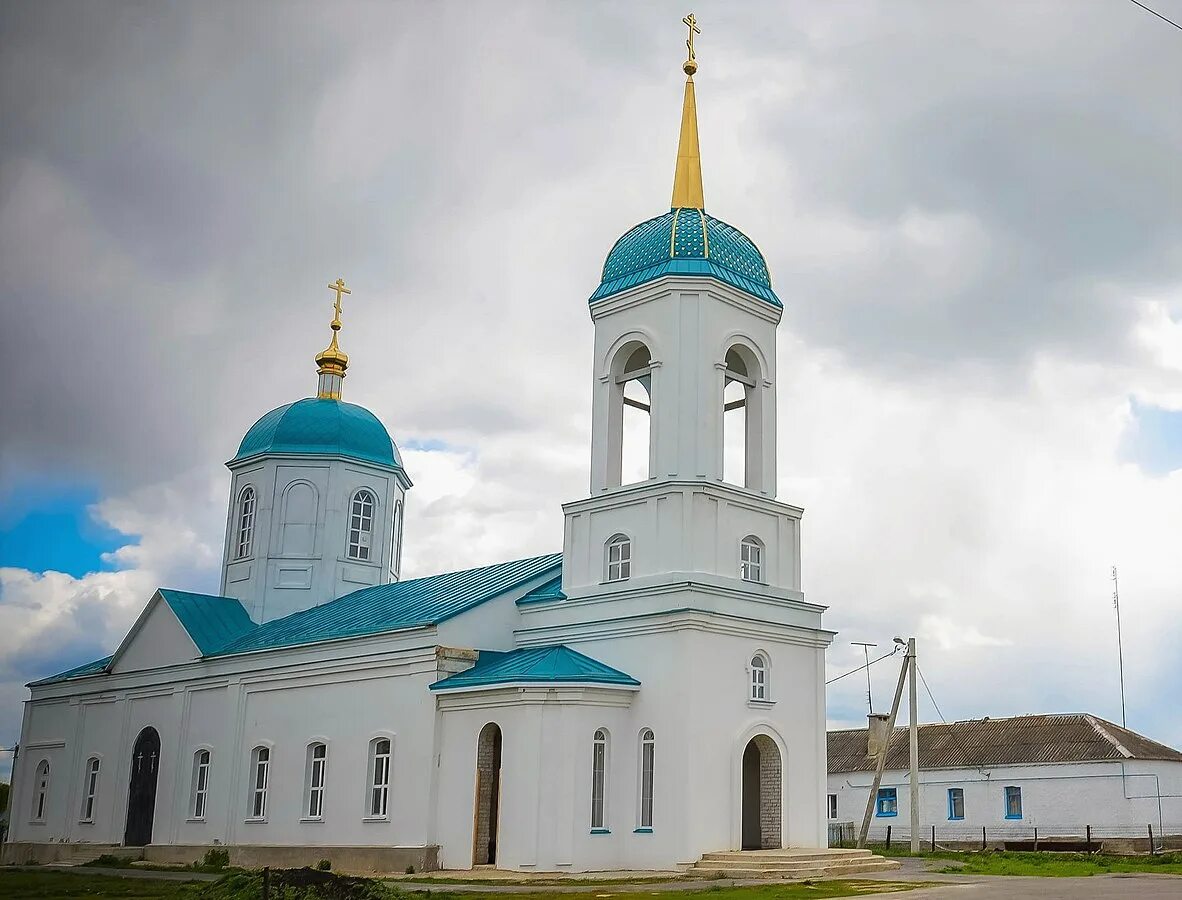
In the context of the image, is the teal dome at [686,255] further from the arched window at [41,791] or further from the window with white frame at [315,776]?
the arched window at [41,791]

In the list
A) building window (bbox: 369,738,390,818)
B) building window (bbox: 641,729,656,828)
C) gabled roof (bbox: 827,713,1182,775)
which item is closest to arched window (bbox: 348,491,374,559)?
building window (bbox: 369,738,390,818)

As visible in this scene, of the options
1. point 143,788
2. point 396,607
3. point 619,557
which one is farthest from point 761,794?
point 143,788

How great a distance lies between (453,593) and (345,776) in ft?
14.0

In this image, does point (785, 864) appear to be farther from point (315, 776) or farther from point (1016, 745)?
point (1016, 745)

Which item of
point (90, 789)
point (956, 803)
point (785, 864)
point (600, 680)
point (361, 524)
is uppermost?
point (361, 524)

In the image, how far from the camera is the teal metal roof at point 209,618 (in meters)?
31.3

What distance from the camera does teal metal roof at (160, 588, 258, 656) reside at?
31.3m

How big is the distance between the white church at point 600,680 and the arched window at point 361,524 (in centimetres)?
468

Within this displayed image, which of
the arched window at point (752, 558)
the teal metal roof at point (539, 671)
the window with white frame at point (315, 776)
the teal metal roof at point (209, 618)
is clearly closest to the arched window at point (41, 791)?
the teal metal roof at point (209, 618)

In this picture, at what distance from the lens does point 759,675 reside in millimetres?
23094

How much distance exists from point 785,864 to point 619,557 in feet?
20.7

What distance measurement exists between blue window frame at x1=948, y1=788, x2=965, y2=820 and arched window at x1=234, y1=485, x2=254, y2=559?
22113mm

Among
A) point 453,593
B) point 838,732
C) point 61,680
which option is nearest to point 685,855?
point 453,593

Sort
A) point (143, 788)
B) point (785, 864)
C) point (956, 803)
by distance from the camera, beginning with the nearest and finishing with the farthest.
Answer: point (785, 864), point (143, 788), point (956, 803)
